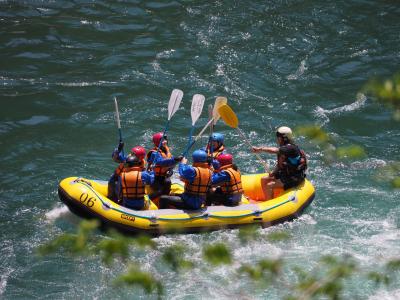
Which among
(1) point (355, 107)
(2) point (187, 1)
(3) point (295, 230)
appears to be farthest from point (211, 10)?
(3) point (295, 230)

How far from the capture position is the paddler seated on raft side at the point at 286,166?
29.3 ft

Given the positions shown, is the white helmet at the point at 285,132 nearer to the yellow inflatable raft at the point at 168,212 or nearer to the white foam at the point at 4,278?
the yellow inflatable raft at the point at 168,212

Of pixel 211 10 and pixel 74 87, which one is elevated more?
pixel 211 10

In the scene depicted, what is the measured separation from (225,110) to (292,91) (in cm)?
363

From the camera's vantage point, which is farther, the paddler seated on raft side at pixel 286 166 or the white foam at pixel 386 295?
the paddler seated on raft side at pixel 286 166

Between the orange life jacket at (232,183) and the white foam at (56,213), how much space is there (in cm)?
212

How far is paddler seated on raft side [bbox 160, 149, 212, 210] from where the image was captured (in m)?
8.12

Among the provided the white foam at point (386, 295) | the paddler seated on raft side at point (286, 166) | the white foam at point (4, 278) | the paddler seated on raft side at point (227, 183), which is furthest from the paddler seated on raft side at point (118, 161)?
the white foam at point (386, 295)

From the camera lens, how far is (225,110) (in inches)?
375

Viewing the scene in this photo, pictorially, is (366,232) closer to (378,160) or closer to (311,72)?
(378,160)

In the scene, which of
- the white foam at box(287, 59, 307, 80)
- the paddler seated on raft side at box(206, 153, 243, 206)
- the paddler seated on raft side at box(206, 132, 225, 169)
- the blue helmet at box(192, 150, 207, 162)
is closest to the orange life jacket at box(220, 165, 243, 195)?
the paddler seated on raft side at box(206, 153, 243, 206)

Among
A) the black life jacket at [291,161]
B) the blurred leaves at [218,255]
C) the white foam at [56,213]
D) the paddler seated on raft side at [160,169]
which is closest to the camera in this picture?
the blurred leaves at [218,255]

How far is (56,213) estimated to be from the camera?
29.2 ft

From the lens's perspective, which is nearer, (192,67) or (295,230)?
(295,230)
